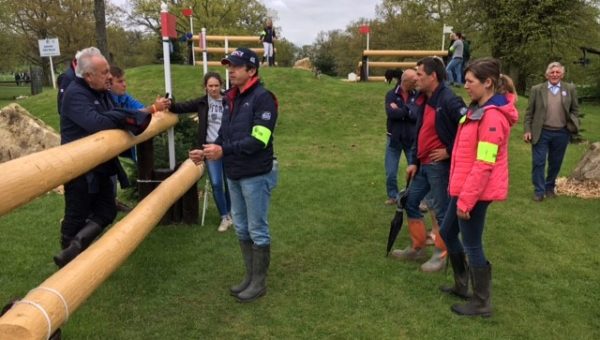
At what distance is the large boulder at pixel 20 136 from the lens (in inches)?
316

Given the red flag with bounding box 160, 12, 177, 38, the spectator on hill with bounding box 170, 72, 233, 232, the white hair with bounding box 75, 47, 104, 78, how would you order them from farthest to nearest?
1. the red flag with bounding box 160, 12, 177, 38
2. the spectator on hill with bounding box 170, 72, 233, 232
3. the white hair with bounding box 75, 47, 104, 78

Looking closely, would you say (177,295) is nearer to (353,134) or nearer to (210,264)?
(210,264)

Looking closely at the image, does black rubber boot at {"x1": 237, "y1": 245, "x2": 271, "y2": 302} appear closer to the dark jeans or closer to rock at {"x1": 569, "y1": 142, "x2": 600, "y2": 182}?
the dark jeans

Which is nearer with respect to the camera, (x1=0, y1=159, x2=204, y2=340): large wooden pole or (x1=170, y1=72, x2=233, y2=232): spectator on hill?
(x1=0, y1=159, x2=204, y2=340): large wooden pole

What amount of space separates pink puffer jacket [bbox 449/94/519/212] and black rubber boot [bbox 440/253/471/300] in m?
0.71

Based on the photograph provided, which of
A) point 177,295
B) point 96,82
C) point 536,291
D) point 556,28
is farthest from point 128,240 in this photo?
point 556,28

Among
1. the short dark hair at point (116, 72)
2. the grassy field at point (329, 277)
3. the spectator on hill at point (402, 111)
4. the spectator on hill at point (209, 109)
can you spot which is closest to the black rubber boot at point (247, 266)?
the grassy field at point (329, 277)

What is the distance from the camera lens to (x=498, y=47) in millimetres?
26844

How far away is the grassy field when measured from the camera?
3852mm

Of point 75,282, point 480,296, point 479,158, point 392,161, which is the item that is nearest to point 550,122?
point 392,161

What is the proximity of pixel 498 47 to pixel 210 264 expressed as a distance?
25670mm

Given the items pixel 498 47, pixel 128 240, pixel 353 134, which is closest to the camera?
pixel 128 240

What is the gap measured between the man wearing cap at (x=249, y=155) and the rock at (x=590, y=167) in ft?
20.4

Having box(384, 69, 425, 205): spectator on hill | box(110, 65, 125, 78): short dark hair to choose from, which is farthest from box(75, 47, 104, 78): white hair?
box(384, 69, 425, 205): spectator on hill
